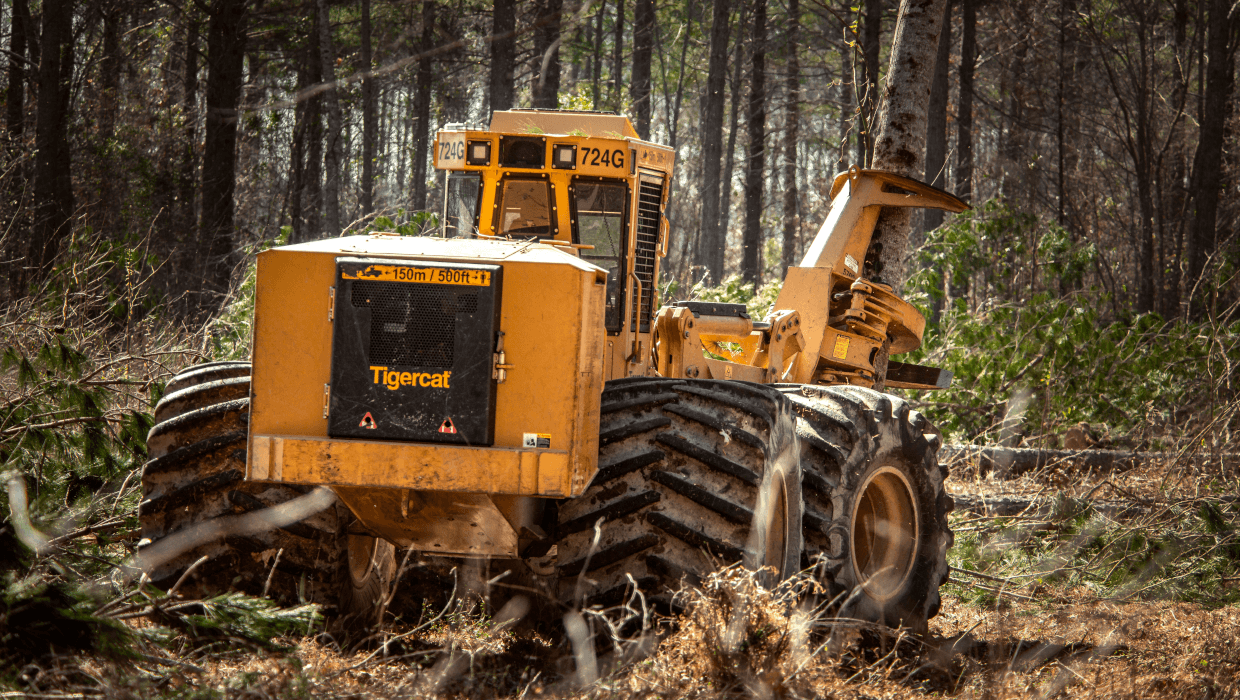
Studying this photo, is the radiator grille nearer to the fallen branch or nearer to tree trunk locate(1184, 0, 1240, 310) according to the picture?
the fallen branch

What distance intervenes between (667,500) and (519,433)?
738 mm

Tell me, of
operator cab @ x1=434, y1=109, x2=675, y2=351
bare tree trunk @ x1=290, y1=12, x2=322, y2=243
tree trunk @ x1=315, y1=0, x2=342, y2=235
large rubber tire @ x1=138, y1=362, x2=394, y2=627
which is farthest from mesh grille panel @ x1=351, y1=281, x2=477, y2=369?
bare tree trunk @ x1=290, y1=12, x2=322, y2=243

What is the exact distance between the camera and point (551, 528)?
184 inches

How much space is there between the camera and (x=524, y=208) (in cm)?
596

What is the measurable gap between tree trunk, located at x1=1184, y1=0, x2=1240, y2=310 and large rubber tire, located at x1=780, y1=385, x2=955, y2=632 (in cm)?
1223

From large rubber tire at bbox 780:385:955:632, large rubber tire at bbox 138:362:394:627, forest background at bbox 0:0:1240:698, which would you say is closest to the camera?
large rubber tire at bbox 138:362:394:627

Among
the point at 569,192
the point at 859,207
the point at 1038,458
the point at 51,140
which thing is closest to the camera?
the point at 569,192

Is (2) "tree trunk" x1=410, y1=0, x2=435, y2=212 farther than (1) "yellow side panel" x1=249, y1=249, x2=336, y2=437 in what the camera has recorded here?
Yes

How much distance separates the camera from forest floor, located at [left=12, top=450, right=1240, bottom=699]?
396 cm

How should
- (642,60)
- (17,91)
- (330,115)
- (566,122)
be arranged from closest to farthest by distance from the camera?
(566,122), (17,91), (330,115), (642,60)

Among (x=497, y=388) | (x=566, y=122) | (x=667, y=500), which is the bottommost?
(x=667, y=500)

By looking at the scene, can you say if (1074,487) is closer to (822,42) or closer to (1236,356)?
(1236,356)

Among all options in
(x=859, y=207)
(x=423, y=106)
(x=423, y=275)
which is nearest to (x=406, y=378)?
(x=423, y=275)

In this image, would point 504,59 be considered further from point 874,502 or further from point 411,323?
point 411,323
